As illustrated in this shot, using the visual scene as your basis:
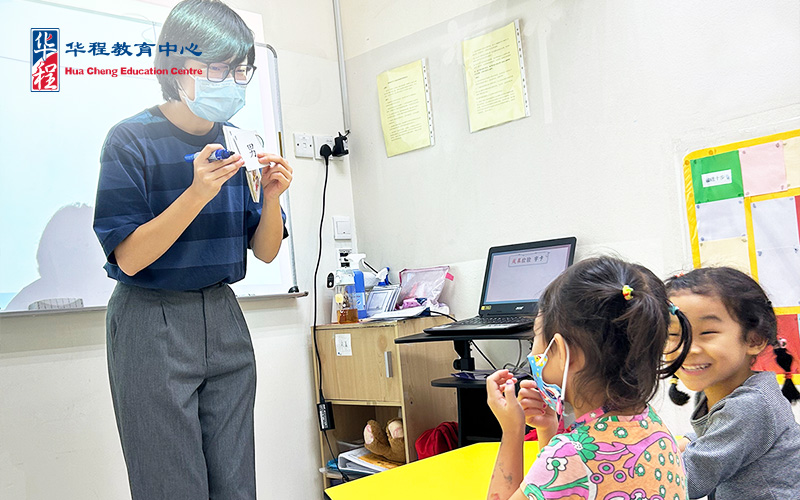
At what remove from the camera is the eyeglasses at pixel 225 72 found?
166 cm

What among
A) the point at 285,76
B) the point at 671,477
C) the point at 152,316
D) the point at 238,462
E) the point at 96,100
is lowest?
the point at 238,462

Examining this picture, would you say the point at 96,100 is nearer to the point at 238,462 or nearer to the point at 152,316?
the point at 152,316

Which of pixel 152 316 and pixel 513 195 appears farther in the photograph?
pixel 513 195

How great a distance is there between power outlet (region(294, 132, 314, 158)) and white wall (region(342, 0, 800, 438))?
24 cm

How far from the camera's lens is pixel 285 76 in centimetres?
295

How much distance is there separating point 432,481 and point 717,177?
1.44 meters

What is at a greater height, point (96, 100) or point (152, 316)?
point (96, 100)

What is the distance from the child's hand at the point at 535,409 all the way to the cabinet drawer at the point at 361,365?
1.42 metres

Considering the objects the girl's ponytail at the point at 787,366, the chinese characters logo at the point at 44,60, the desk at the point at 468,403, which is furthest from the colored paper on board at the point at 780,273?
the chinese characters logo at the point at 44,60

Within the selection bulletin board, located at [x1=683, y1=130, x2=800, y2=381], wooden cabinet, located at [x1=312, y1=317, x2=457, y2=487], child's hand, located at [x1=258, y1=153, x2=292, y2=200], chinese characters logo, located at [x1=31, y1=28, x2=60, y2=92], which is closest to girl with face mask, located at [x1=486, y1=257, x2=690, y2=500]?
child's hand, located at [x1=258, y1=153, x2=292, y2=200]

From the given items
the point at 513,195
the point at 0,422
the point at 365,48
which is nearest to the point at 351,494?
the point at 0,422

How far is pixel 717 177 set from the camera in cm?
208

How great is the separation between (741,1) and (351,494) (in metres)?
1.80

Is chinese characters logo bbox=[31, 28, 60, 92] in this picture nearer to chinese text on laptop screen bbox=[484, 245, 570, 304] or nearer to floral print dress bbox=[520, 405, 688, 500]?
chinese text on laptop screen bbox=[484, 245, 570, 304]
